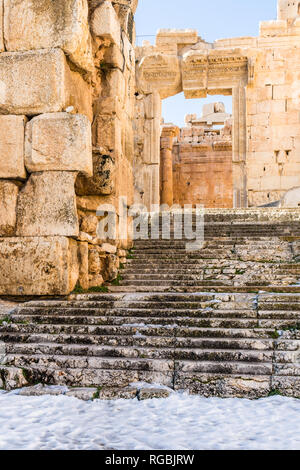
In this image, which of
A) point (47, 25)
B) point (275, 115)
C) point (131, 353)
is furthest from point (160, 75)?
point (131, 353)

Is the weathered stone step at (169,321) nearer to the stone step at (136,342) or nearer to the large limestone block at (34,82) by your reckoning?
the stone step at (136,342)

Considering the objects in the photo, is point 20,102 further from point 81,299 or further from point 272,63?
point 272,63

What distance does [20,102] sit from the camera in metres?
5.34

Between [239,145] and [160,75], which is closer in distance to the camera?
[239,145]

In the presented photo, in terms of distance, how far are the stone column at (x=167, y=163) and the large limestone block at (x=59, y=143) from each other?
44.2 ft

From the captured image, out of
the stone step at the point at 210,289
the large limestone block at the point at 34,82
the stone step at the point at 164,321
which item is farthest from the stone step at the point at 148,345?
the large limestone block at the point at 34,82

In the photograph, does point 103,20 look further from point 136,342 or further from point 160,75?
point 160,75

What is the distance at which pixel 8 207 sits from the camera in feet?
17.4

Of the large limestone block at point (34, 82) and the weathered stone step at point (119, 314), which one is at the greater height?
the large limestone block at point (34, 82)

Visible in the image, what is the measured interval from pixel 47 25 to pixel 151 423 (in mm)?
4444

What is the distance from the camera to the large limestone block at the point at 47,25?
530 centimetres

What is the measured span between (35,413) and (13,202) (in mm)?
2712

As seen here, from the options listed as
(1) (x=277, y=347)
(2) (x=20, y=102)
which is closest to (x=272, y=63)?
(2) (x=20, y=102)

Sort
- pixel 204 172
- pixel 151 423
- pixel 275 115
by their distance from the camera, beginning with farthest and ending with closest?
pixel 204 172 → pixel 275 115 → pixel 151 423
